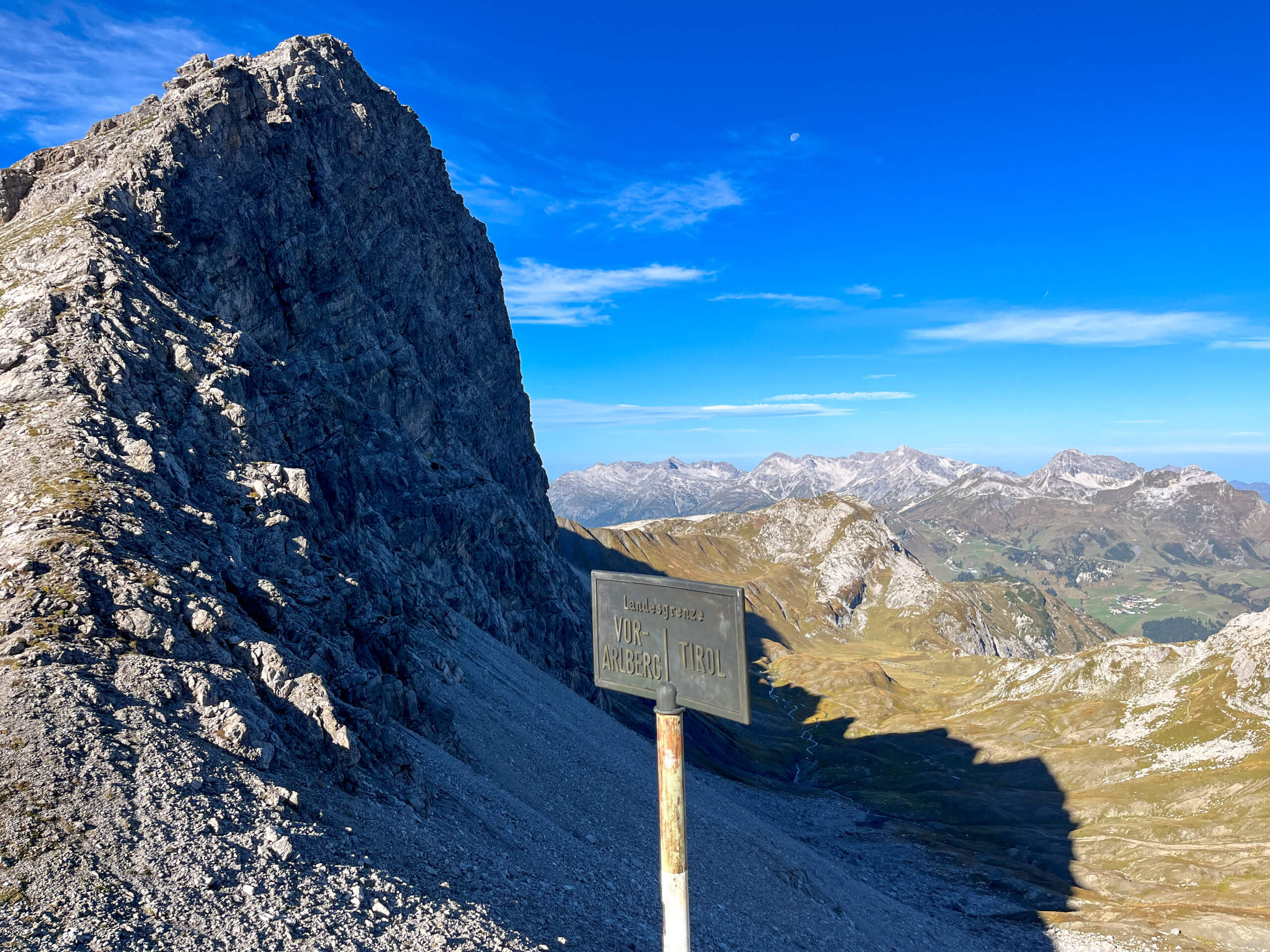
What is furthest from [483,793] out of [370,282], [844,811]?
[844,811]

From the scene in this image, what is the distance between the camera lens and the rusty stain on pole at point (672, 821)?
448 inches

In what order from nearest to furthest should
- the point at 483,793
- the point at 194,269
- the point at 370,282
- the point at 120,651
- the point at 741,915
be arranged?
the point at 120,651 < the point at 483,793 < the point at 741,915 < the point at 194,269 < the point at 370,282

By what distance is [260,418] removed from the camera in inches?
1863

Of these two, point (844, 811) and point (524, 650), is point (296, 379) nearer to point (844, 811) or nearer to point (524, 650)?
point (524, 650)

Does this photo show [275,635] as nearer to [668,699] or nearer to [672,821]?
[672,821]

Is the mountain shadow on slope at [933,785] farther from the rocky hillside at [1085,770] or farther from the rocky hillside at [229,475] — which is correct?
the rocky hillside at [229,475]

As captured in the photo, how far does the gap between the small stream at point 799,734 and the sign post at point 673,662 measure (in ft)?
446

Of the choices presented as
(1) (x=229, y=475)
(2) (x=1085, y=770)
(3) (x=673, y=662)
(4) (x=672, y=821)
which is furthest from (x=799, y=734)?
(3) (x=673, y=662)

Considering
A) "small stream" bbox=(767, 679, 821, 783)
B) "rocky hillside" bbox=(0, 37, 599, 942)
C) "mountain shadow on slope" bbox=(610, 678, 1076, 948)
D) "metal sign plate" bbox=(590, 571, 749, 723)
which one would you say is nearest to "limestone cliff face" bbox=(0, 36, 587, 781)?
"rocky hillside" bbox=(0, 37, 599, 942)

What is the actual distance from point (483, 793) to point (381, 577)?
79.4ft

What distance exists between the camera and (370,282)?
9638 centimetres

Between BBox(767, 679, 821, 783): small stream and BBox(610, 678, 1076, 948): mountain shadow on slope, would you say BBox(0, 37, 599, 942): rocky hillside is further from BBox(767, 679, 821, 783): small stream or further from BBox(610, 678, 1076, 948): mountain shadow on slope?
BBox(767, 679, 821, 783): small stream

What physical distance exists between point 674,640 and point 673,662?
0.37 m

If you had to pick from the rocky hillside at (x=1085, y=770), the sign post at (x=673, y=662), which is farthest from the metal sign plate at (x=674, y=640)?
the rocky hillside at (x=1085, y=770)
